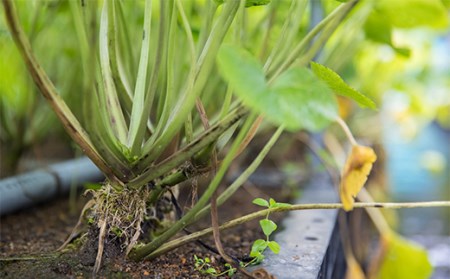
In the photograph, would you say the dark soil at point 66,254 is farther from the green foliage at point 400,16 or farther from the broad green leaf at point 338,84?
the green foliage at point 400,16

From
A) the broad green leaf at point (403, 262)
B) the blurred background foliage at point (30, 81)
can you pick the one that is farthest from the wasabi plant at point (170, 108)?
the blurred background foliage at point (30, 81)

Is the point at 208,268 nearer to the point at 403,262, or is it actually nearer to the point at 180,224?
the point at 180,224

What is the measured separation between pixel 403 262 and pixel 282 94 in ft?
0.92

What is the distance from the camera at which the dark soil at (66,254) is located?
57 cm

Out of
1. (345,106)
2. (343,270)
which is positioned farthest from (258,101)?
(345,106)

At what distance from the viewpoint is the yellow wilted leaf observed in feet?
1.81

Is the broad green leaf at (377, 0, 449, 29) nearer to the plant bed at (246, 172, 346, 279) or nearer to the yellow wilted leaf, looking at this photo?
the plant bed at (246, 172, 346, 279)

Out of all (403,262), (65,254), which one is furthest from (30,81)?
(403,262)

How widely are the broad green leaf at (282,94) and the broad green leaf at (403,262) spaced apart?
0.79ft

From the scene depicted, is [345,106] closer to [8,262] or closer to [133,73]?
[133,73]

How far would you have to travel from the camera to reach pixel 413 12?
1.11 meters

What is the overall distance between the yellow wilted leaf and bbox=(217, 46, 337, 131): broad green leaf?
5.6 inches

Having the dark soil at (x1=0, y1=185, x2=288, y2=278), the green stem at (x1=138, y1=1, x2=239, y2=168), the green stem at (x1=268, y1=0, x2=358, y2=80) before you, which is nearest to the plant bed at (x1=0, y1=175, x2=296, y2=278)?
the dark soil at (x1=0, y1=185, x2=288, y2=278)

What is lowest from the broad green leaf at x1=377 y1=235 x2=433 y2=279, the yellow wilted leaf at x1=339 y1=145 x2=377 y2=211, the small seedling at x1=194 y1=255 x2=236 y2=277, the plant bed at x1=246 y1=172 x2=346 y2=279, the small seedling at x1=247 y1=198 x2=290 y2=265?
the plant bed at x1=246 y1=172 x2=346 y2=279
